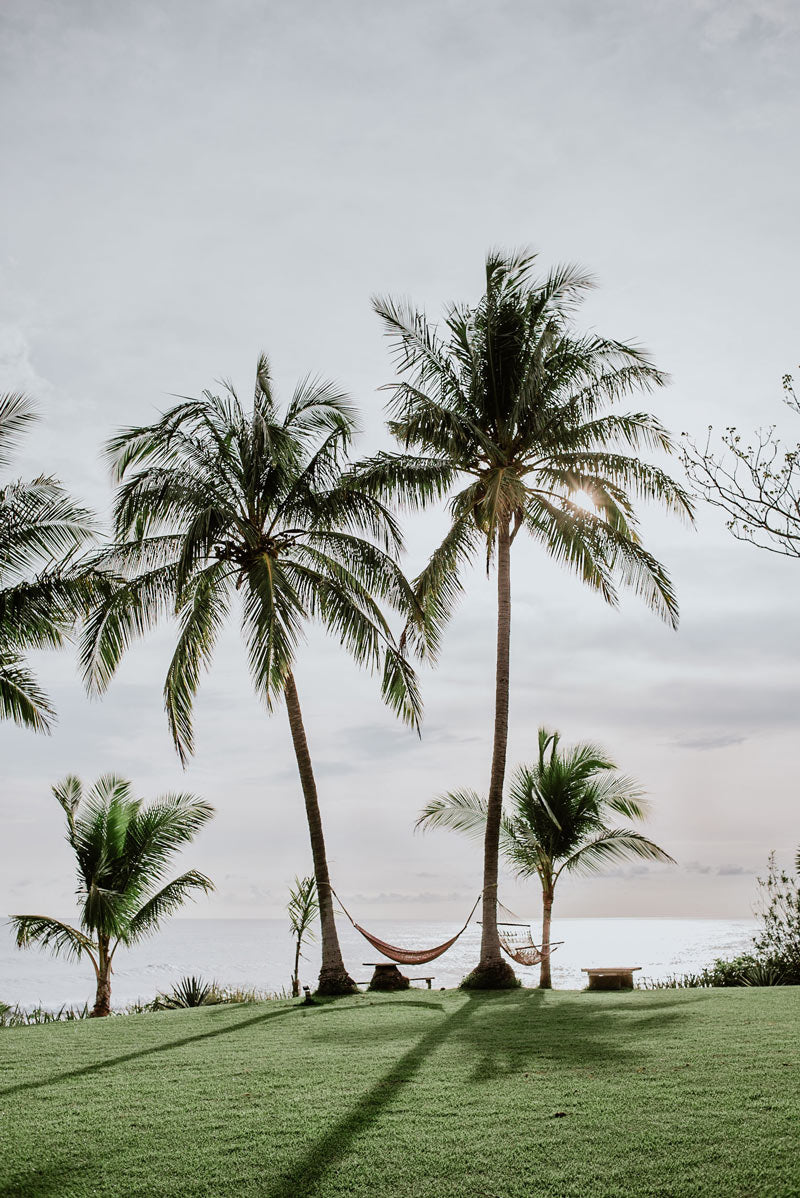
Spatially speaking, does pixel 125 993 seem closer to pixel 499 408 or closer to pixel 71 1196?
pixel 499 408

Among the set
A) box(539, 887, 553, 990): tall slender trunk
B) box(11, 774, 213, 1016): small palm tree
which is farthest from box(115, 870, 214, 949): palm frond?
box(539, 887, 553, 990): tall slender trunk

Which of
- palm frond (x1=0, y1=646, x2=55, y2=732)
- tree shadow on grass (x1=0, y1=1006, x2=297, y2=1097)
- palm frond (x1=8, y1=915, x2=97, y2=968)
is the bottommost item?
tree shadow on grass (x1=0, y1=1006, x2=297, y2=1097)

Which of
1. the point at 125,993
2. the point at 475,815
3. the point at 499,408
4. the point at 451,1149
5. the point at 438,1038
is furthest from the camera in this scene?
the point at 125,993

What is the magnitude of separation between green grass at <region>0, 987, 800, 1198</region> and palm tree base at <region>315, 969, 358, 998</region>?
13.7 ft

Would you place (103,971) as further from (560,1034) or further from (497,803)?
(560,1034)

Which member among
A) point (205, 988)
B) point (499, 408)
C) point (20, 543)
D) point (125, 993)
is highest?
point (499, 408)

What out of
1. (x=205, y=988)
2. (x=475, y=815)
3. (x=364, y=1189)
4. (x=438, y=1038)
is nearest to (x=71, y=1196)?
(x=364, y=1189)

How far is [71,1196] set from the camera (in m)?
3.64

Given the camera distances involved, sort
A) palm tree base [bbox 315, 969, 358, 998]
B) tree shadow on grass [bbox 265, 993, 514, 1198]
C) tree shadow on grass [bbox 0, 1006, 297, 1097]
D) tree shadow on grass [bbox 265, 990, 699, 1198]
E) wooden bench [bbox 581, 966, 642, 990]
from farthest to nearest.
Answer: palm tree base [bbox 315, 969, 358, 998], wooden bench [bbox 581, 966, 642, 990], tree shadow on grass [bbox 0, 1006, 297, 1097], tree shadow on grass [bbox 265, 990, 699, 1198], tree shadow on grass [bbox 265, 993, 514, 1198]

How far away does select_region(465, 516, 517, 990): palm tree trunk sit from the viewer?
1161 centimetres

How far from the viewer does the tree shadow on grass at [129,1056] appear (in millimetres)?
5652

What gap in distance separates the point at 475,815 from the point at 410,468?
17.6ft

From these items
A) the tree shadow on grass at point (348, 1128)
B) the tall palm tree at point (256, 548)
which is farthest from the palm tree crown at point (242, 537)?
the tree shadow on grass at point (348, 1128)

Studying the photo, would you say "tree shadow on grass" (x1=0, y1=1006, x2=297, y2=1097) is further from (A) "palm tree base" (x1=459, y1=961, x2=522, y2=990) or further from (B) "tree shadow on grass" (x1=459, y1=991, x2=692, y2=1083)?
(A) "palm tree base" (x1=459, y1=961, x2=522, y2=990)
